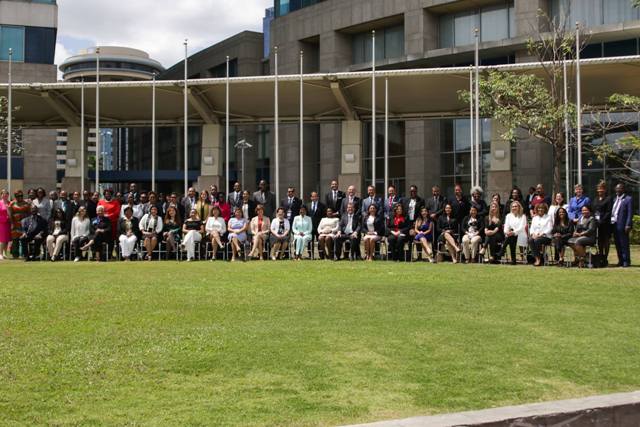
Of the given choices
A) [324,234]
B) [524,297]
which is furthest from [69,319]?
[324,234]

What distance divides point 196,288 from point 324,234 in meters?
7.38

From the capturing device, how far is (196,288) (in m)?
12.2

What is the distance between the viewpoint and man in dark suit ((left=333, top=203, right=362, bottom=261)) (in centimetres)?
1886

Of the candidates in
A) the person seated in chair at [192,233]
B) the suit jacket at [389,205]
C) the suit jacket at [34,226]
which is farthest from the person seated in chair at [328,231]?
the suit jacket at [34,226]

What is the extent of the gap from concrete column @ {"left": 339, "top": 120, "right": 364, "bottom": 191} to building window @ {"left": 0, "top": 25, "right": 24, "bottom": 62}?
32180 millimetres

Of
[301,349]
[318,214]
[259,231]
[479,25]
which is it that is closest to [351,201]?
[318,214]

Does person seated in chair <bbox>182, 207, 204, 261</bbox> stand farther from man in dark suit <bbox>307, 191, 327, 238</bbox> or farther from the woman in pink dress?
the woman in pink dress

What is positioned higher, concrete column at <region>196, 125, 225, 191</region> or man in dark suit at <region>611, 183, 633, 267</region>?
concrete column at <region>196, 125, 225, 191</region>

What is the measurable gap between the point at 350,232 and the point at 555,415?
14045 millimetres

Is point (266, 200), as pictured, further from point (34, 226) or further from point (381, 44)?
point (381, 44)

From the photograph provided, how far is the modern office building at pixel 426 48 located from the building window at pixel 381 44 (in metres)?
0.06

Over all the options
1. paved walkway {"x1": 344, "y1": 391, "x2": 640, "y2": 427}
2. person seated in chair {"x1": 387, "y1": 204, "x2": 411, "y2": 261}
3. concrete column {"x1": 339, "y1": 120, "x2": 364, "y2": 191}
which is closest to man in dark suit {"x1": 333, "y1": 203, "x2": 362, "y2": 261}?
person seated in chair {"x1": 387, "y1": 204, "x2": 411, "y2": 261}

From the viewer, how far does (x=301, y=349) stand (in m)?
7.14

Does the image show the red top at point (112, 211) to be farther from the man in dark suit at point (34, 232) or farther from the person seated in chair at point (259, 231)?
the person seated in chair at point (259, 231)
